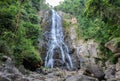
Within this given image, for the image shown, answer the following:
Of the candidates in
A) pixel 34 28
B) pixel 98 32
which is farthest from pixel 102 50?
pixel 34 28

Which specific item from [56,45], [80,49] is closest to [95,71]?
[56,45]

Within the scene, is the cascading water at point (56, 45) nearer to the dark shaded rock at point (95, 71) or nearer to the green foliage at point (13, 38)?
the green foliage at point (13, 38)

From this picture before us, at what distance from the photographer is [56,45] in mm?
30266

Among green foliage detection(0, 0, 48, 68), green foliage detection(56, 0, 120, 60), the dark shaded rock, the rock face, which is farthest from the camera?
the rock face

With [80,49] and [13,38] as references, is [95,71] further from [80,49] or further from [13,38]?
[80,49]

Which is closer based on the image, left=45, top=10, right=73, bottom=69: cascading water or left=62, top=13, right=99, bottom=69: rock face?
left=45, top=10, right=73, bottom=69: cascading water

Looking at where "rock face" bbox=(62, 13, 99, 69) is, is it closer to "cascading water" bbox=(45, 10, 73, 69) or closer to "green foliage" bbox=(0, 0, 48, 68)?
"cascading water" bbox=(45, 10, 73, 69)

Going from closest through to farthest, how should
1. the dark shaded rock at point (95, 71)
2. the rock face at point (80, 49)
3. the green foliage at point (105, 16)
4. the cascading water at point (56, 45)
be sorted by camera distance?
1. the dark shaded rock at point (95, 71)
2. the green foliage at point (105, 16)
3. the cascading water at point (56, 45)
4. the rock face at point (80, 49)

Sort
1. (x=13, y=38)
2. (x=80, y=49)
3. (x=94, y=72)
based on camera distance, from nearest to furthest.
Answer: (x=13, y=38) < (x=94, y=72) < (x=80, y=49)

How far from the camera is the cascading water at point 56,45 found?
28089mm

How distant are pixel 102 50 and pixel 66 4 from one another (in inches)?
801

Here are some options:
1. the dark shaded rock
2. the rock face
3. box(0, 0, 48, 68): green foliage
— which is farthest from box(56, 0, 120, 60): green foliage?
box(0, 0, 48, 68): green foliage

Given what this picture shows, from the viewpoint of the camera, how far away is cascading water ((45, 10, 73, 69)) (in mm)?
28089

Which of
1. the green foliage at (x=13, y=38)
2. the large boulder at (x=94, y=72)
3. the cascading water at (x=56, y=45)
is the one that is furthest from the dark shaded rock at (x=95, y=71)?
the cascading water at (x=56, y=45)
